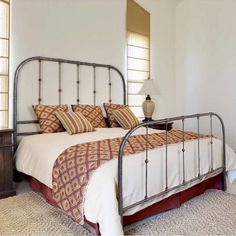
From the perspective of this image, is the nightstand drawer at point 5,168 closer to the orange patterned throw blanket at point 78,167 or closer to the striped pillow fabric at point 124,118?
the orange patterned throw blanket at point 78,167

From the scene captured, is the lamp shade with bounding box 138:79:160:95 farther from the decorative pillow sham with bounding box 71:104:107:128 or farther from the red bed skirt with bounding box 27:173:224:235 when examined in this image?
the red bed skirt with bounding box 27:173:224:235

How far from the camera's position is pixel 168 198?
7.43 ft

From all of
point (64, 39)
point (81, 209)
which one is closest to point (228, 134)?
point (64, 39)

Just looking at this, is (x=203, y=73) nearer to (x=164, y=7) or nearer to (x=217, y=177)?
(x=164, y=7)

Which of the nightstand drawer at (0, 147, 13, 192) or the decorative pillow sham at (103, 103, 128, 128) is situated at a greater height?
the decorative pillow sham at (103, 103, 128, 128)

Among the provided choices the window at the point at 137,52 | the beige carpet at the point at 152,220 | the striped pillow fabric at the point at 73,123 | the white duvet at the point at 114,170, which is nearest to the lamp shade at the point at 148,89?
the window at the point at 137,52

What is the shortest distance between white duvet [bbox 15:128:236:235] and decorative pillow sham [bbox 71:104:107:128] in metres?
0.74

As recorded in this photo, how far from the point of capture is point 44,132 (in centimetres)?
308

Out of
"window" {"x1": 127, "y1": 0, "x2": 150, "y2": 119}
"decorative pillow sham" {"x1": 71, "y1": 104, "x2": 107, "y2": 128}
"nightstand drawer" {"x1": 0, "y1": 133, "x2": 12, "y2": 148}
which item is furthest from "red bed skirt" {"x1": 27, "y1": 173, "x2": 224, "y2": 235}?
"window" {"x1": 127, "y1": 0, "x2": 150, "y2": 119}

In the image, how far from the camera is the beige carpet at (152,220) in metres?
1.99

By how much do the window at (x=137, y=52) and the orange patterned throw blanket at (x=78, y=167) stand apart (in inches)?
95.2

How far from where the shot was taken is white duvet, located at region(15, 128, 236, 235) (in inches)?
65.0

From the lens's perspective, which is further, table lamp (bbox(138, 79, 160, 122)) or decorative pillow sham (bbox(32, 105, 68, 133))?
table lamp (bbox(138, 79, 160, 122))

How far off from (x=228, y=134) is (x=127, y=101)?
6.22ft
